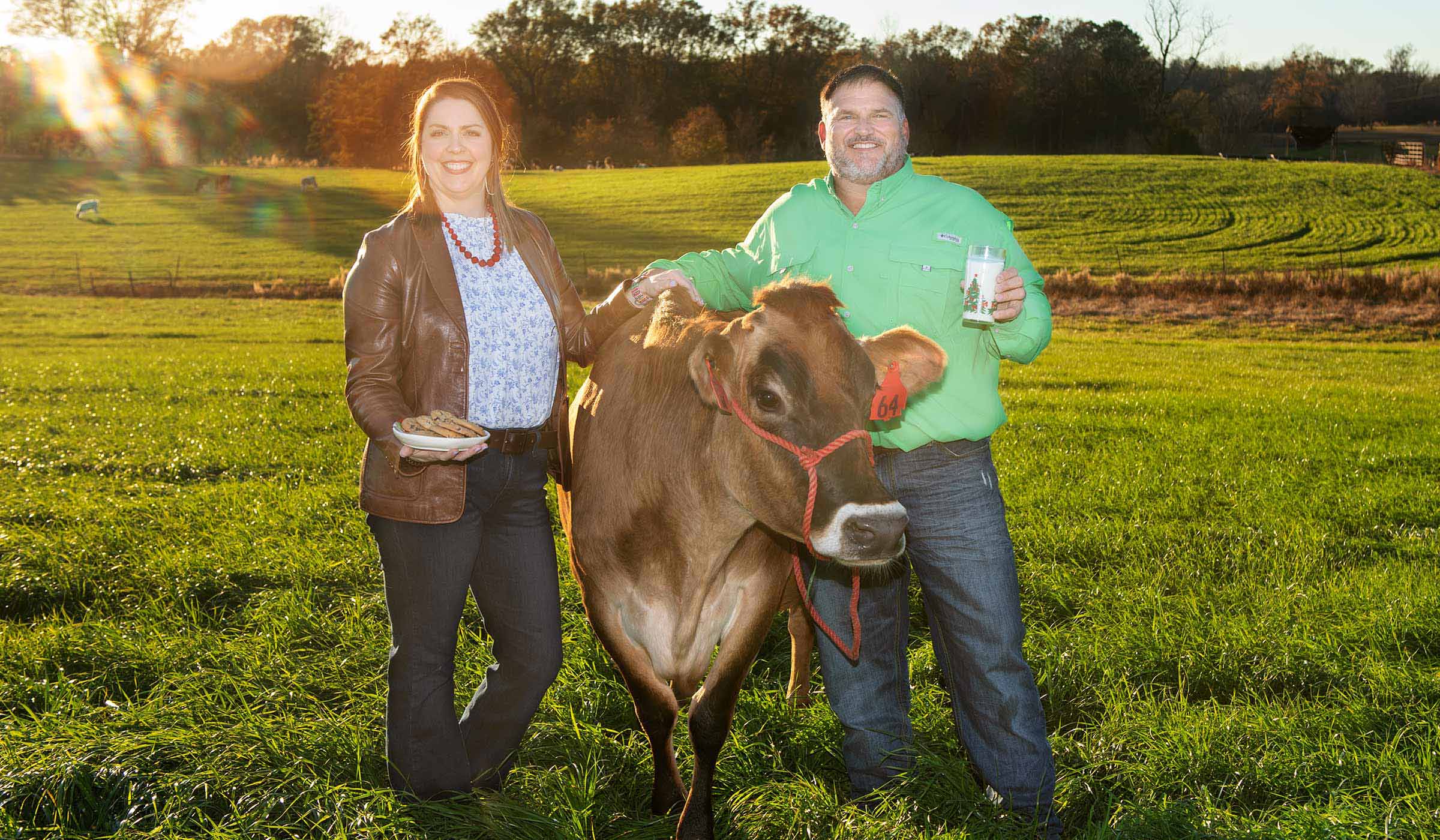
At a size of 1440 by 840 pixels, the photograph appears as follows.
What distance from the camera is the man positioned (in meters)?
3.66

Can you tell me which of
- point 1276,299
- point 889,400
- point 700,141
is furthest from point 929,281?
point 700,141

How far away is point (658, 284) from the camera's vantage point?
374 cm

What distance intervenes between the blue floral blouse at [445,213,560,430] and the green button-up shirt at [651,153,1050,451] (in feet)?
1.57

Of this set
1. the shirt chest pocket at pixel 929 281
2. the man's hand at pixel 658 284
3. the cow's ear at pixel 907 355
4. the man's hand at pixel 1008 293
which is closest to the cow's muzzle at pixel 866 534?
the cow's ear at pixel 907 355

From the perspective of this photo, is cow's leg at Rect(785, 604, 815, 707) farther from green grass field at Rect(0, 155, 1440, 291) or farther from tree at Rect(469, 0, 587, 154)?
tree at Rect(469, 0, 587, 154)

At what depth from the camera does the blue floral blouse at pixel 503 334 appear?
3.54 metres

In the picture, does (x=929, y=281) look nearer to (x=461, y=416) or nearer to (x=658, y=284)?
(x=658, y=284)

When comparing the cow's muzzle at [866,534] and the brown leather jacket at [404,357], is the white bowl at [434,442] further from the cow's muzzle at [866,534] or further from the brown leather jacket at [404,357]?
the cow's muzzle at [866,534]

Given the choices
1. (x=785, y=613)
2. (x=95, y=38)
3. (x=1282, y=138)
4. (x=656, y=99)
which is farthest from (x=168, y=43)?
(x=1282, y=138)

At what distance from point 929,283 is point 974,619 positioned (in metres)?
1.20

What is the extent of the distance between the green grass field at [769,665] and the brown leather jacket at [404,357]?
1081 mm

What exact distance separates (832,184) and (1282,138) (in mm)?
95259

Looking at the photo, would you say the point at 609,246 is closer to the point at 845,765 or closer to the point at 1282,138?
the point at 845,765

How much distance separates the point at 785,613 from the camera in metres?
5.70
